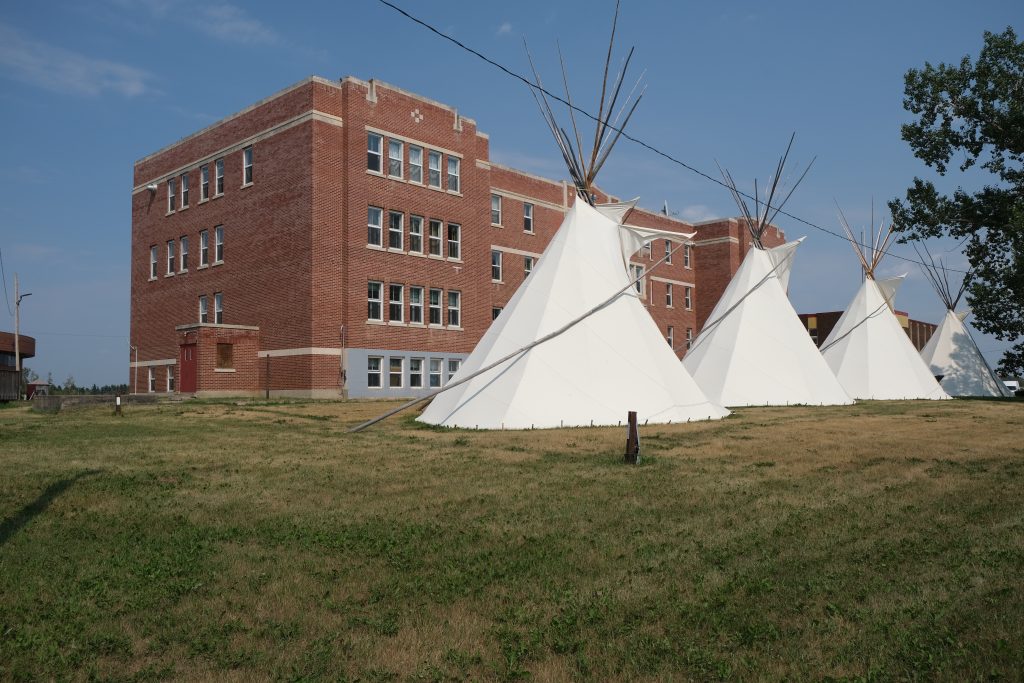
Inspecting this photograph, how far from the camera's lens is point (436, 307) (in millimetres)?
38438

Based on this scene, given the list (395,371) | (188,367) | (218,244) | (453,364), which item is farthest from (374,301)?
(218,244)

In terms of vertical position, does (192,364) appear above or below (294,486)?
above

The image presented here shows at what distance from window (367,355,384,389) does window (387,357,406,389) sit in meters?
0.67

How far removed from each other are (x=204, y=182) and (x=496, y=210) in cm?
1590

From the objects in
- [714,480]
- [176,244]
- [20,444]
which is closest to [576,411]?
[714,480]

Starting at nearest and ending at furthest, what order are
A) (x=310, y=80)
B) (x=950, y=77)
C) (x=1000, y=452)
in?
1. (x=1000, y=452)
2. (x=950, y=77)
3. (x=310, y=80)

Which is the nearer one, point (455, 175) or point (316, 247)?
point (316, 247)

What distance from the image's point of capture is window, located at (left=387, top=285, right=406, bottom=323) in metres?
36.2

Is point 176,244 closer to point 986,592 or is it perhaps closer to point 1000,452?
point 1000,452

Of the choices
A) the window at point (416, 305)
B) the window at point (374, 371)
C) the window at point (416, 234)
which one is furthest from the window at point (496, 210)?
the window at point (374, 371)

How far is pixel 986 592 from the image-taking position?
5.10 m

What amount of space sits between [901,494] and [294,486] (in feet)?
22.9

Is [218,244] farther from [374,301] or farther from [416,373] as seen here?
[416,373]

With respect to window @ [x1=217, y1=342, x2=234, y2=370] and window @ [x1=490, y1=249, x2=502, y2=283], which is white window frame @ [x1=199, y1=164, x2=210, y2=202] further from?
window @ [x1=490, y1=249, x2=502, y2=283]
